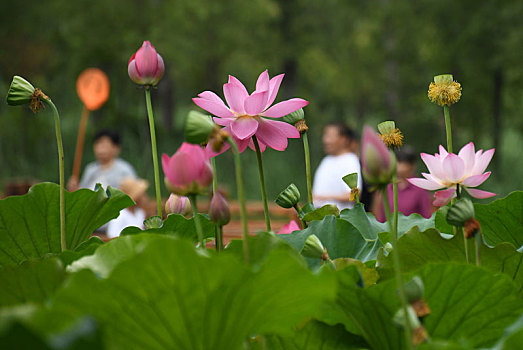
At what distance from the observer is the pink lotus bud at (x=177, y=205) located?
724 millimetres

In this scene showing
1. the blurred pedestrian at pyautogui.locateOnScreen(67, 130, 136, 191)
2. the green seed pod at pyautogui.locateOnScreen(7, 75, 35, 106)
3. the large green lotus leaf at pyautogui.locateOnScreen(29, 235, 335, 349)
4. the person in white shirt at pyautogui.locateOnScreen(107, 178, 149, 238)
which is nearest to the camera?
the large green lotus leaf at pyautogui.locateOnScreen(29, 235, 335, 349)

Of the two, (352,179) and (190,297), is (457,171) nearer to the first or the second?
(352,179)

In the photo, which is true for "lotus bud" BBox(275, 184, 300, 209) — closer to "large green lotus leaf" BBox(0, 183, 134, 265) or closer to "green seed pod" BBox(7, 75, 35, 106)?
"large green lotus leaf" BBox(0, 183, 134, 265)

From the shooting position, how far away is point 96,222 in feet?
2.40

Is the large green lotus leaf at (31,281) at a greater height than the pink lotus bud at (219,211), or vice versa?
the pink lotus bud at (219,211)

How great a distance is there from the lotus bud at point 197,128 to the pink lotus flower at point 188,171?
2cm

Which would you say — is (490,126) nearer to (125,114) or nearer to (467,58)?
(467,58)

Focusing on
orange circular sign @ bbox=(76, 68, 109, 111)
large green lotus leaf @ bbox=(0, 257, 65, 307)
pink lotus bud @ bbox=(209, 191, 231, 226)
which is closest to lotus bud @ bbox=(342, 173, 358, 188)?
pink lotus bud @ bbox=(209, 191, 231, 226)

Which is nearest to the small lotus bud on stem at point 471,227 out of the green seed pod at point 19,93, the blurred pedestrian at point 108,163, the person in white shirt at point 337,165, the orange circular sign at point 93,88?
the green seed pod at point 19,93

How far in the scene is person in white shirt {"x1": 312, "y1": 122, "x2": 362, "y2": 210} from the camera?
3.11 m

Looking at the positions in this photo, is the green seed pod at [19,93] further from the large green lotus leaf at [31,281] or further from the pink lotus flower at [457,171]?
the pink lotus flower at [457,171]

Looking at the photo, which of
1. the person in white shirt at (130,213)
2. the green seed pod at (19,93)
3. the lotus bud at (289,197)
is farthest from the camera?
the person in white shirt at (130,213)

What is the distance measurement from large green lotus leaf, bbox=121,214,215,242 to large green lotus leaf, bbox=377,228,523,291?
204mm

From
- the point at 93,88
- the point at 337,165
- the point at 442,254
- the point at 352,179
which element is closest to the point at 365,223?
the point at 352,179
